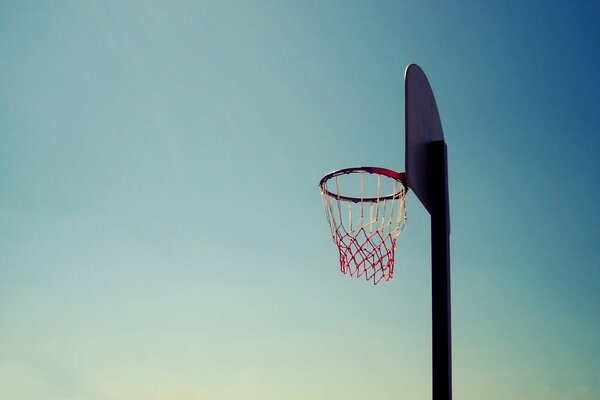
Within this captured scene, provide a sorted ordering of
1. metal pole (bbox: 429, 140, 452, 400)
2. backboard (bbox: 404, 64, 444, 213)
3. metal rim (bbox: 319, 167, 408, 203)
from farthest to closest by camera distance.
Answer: metal rim (bbox: 319, 167, 408, 203), backboard (bbox: 404, 64, 444, 213), metal pole (bbox: 429, 140, 452, 400)

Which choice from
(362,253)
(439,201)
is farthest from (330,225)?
(439,201)

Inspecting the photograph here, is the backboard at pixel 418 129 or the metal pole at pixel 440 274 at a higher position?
the backboard at pixel 418 129

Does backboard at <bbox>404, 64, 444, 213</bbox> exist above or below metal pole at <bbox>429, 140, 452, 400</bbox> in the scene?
above

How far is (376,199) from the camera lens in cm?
591

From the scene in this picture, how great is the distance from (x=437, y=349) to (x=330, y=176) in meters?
2.11

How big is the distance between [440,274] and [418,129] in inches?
48.9

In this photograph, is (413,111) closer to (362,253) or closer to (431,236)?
(431,236)

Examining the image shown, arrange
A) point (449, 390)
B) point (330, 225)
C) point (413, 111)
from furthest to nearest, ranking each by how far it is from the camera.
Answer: point (330, 225), point (413, 111), point (449, 390)

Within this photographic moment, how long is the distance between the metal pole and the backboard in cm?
10

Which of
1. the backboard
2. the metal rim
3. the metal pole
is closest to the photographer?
the metal pole

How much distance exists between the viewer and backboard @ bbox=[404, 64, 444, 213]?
436cm

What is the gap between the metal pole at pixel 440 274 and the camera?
4.16 metres

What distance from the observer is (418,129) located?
4.64m

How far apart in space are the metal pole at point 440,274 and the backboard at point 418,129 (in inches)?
3.8
